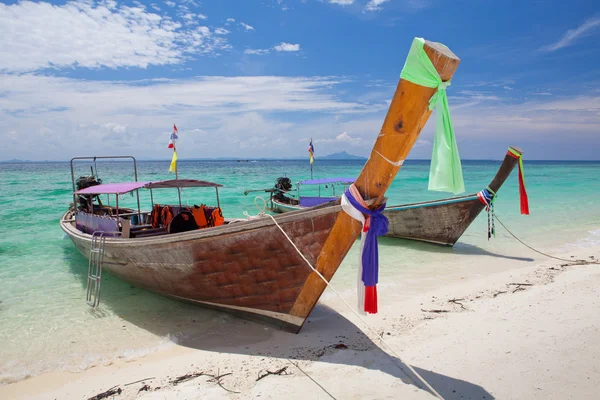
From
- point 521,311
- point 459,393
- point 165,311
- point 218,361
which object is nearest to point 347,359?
point 459,393

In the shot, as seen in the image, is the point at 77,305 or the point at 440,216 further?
the point at 440,216

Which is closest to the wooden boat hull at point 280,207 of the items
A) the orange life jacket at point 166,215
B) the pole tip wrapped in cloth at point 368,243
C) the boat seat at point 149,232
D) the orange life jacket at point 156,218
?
the orange life jacket at point 156,218

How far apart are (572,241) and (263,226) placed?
10321 millimetres

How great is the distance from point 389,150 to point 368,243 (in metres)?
1.00

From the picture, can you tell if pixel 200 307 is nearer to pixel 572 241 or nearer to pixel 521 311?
pixel 521 311

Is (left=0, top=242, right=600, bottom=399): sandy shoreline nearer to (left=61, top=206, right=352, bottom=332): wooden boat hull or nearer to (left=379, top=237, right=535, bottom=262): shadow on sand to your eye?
(left=61, top=206, right=352, bottom=332): wooden boat hull

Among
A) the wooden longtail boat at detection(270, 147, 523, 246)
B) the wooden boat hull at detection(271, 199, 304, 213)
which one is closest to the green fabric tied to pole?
the wooden longtail boat at detection(270, 147, 523, 246)

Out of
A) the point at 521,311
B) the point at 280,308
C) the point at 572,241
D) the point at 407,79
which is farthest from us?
the point at 572,241

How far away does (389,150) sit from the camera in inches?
145

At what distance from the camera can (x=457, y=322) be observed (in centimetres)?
504

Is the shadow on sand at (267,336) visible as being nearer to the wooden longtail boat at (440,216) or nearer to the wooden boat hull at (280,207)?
the wooden longtail boat at (440,216)

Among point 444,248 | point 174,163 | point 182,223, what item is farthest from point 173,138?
point 444,248

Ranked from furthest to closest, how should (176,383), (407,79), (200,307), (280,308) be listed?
(200,307), (280,308), (176,383), (407,79)

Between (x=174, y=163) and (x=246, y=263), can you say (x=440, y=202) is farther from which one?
(x=174, y=163)
